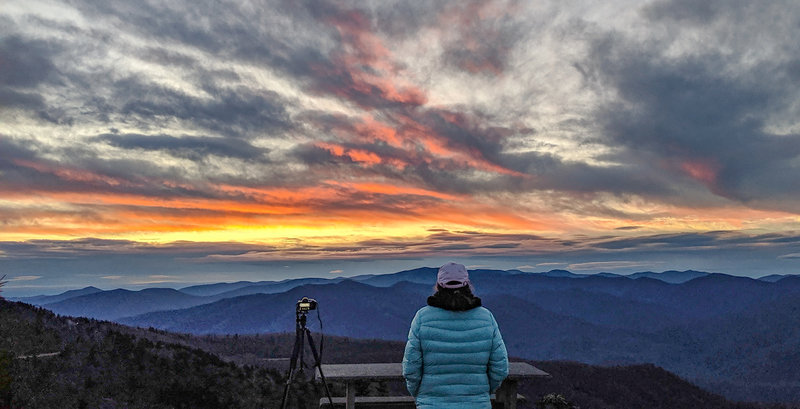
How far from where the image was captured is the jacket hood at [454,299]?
4.67m

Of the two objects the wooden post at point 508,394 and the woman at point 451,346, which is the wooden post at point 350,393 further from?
the woman at point 451,346

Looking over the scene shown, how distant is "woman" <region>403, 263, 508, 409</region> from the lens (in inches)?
186

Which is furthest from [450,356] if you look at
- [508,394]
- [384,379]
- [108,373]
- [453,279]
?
[108,373]

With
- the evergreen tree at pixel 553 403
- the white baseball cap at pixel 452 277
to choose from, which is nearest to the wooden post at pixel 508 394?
the white baseball cap at pixel 452 277

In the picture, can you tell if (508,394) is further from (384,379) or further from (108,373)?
(108,373)

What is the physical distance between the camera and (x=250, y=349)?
51594 millimetres

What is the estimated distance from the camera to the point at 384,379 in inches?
308

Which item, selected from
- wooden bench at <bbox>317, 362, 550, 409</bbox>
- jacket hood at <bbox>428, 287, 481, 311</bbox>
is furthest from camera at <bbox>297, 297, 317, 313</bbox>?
jacket hood at <bbox>428, 287, 481, 311</bbox>

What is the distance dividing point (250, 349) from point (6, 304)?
3625cm

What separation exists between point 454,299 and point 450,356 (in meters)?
0.53

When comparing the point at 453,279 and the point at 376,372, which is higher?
the point at 453,279


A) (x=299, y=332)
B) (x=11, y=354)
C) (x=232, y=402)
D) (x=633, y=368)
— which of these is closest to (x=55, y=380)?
(x=11, y=354)

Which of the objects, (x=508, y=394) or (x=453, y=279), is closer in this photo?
(x=453, y=279)

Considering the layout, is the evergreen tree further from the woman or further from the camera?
the woman
